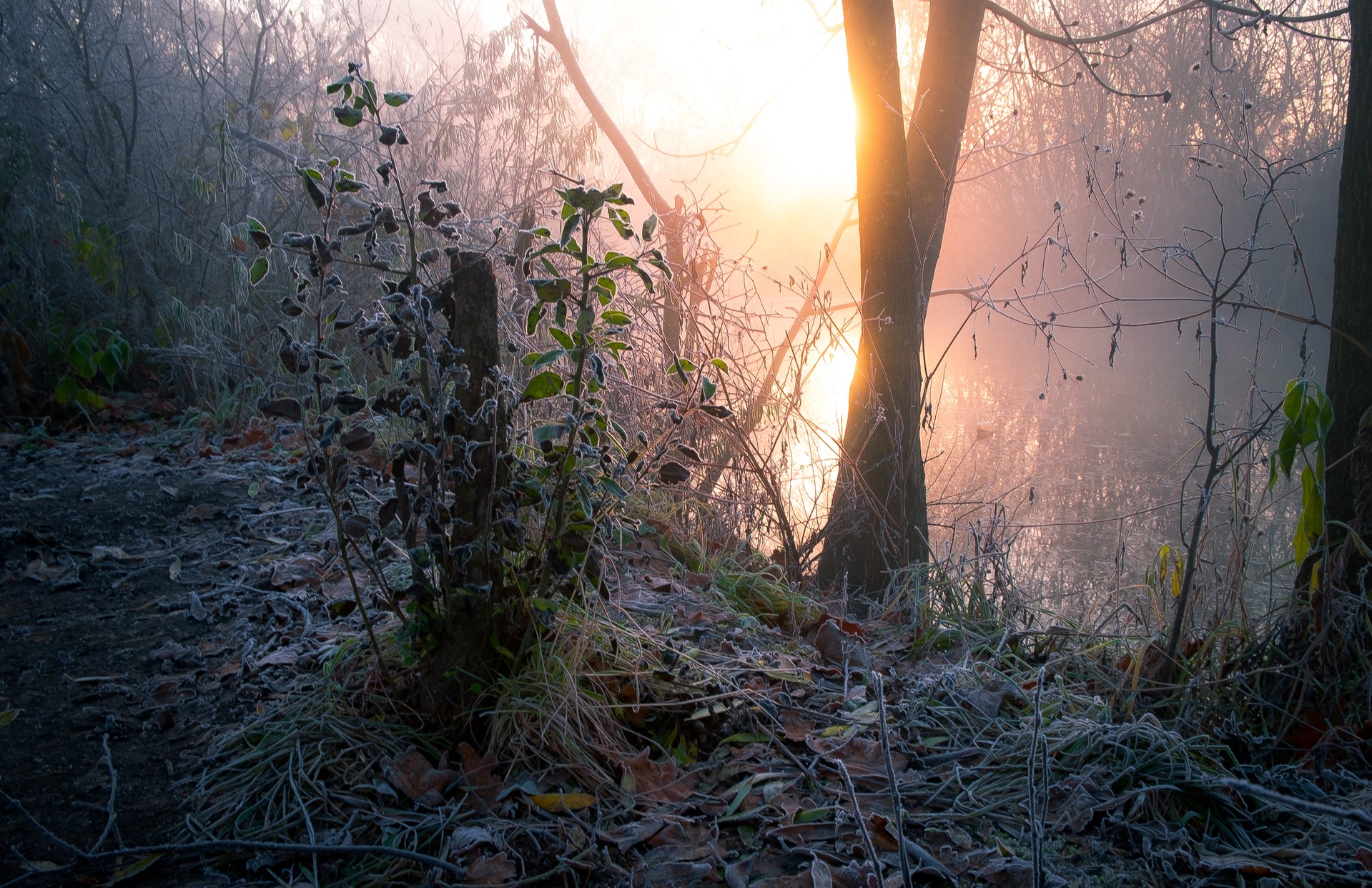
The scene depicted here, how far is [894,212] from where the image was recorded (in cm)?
395

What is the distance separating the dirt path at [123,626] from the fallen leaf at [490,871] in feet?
2.00

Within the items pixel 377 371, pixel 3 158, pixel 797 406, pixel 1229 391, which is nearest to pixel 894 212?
pixel 797 406

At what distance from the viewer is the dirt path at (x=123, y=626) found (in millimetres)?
1719

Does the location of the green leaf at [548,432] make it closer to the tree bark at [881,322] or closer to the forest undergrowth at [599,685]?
the forest undergrowth at [599,685]

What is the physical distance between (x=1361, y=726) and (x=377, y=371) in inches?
216

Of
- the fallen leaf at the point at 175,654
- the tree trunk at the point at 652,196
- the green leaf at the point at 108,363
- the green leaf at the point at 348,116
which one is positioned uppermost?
the tree trunk at the point at 652,196

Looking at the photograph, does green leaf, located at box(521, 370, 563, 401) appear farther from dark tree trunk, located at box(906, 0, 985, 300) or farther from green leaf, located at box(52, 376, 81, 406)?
green leaf, located at box(52, 376, 81, 406)

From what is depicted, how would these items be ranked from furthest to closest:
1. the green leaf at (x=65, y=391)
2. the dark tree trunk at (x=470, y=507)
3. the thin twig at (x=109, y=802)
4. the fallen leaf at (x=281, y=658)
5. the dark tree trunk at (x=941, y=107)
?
the green leaf at (x=65, y=391), the dark tree trunk at (x=941, y=107), the fallen leaf at (x=281, y=658), the dark tree trunk at (x=470, y=507), the thin twig at (x=109, y=802)

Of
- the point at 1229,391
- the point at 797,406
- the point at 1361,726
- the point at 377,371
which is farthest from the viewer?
the point at 1229,391

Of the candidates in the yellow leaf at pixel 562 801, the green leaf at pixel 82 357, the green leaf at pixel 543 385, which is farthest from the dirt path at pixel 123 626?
the green leaf at pixel 543 385

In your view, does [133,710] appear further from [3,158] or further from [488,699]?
[3,158]

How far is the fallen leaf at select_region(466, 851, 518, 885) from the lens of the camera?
4.88 feet

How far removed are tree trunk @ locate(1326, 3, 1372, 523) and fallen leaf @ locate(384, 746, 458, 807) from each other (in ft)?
8.43

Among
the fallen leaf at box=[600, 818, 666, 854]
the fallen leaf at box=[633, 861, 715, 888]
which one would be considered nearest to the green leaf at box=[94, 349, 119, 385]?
the fallen leaf at box=[600, 818, 666, 854]
